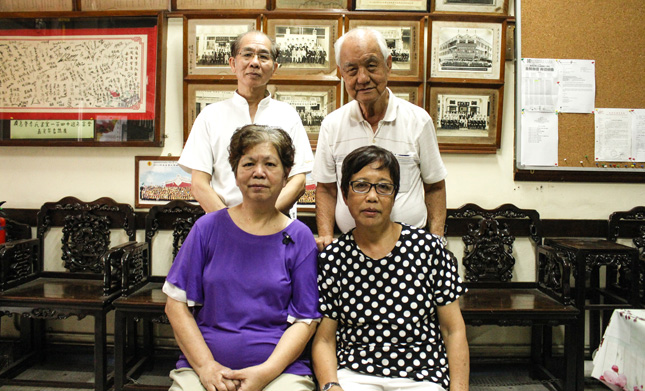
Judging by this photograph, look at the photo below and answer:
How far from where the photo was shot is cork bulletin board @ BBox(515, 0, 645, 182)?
8.76 feet

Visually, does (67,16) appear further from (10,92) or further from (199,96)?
(199,96)

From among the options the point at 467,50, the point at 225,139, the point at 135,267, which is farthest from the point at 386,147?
the point at 135,267

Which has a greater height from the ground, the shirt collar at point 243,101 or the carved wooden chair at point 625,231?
the shirt collar at point 243,101

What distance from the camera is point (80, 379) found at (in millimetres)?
2510

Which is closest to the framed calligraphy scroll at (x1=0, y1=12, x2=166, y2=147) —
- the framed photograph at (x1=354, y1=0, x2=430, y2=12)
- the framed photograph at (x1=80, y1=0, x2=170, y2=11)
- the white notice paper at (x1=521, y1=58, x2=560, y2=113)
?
the framed photograph at (x1=80, y1=0, x2=170, y2=11)

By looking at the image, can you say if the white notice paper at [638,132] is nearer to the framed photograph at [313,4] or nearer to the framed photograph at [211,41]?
the framed photograph at [313,4]

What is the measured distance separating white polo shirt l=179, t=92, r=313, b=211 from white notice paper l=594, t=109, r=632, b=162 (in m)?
2.07

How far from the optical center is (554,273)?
7.88 feet

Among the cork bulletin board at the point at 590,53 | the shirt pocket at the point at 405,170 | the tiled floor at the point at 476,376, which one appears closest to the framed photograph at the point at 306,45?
the shirt pocket at the point at 405,170

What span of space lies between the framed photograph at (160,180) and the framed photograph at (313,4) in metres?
1.23

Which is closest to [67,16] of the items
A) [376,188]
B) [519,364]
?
[376,188]

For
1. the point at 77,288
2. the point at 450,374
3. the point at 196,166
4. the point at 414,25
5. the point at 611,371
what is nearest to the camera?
the point at 450,374

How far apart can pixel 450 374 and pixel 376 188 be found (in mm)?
662

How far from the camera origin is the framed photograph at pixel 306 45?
2664mm
